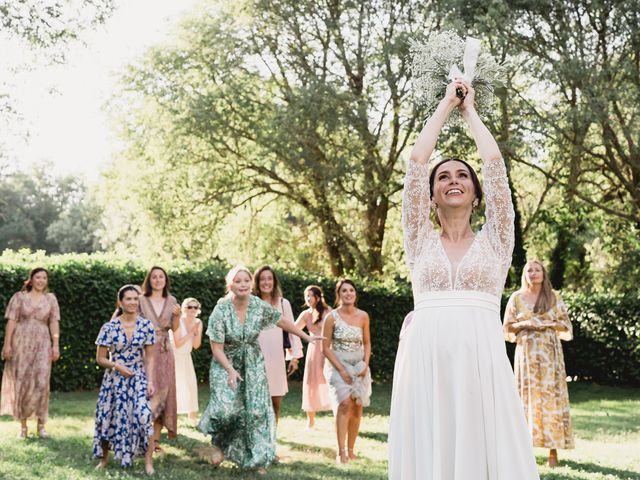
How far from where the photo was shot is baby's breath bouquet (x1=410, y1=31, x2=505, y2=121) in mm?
4121

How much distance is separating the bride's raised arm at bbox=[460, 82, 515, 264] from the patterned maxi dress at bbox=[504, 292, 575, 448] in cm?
614

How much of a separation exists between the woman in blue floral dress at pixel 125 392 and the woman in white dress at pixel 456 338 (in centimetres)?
519

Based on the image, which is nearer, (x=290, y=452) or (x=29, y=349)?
(x=290, y=452)

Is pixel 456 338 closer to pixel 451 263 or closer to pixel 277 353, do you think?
pixel 451 263

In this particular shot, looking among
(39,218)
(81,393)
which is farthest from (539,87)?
(39,218)

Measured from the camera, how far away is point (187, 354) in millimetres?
12750

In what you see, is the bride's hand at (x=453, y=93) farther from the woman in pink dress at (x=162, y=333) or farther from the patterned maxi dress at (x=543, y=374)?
the woman in pink dress at (x=162, y=333)

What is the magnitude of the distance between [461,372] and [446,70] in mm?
1462

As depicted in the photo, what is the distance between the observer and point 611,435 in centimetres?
1243

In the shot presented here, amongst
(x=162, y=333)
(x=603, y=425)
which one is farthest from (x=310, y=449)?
(x=603, y=425)

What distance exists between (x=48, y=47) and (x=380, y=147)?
1308 cm

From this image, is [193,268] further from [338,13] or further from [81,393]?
[338,13]

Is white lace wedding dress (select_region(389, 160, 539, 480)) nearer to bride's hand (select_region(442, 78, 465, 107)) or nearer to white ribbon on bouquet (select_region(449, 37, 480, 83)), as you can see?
bride's hand (select_region(442, 78, 465, 107))

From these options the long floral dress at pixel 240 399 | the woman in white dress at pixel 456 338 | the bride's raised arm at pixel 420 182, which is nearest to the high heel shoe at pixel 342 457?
the long floral dress at pixel 240 399
